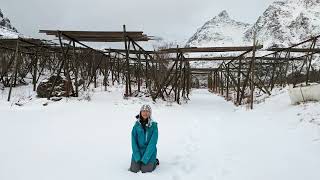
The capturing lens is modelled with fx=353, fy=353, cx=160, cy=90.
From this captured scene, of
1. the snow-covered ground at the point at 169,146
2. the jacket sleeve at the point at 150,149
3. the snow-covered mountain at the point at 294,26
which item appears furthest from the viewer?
the snow-covered mountain at the point at 294,26

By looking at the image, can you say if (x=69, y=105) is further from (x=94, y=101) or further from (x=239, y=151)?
(x=239, y=151)

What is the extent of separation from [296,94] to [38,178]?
909 cm

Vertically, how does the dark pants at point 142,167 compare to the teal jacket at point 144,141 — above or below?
below

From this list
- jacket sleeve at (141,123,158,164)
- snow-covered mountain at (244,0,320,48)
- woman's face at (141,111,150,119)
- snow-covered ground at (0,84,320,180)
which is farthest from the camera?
snow-covered mountain at (244,0,320,48)

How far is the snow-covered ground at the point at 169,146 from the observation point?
545 centimetres

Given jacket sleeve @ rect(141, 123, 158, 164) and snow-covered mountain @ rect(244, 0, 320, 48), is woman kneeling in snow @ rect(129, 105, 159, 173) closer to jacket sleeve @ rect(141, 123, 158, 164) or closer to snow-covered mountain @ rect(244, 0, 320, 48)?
jacket sleeve @ rect(141, 123, 158, 164)

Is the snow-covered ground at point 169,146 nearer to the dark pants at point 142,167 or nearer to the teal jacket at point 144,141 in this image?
the dark pants at point 142,167

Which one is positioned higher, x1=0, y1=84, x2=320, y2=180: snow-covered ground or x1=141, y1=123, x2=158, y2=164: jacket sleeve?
x1=141, y1=123, x2=158, y2=164: jacket sleeve

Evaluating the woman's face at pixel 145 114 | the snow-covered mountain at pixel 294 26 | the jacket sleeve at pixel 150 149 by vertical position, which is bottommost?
the jacket sleeve at pixel 150 149

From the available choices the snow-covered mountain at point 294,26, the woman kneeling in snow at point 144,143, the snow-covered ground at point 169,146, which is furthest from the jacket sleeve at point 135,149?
the snow-covered mountain at point 294,26

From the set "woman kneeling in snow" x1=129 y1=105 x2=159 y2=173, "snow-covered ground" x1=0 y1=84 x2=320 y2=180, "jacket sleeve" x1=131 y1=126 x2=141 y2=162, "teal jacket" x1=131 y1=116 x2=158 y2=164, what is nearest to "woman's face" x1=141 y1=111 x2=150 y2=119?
"woman kneeling in snow" x1=129 y1=105 x2=159 y2=173

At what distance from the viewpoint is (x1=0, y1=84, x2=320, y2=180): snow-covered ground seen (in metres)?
5.45

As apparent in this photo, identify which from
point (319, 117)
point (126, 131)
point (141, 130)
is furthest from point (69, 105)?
point (319, 117)

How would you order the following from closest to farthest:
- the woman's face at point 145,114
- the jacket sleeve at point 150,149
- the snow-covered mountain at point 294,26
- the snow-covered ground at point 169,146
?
1. the snow-covered ground at point 169,146
2. the jacket sleeve at point 150,149
3. the woman's face at point 145,114
4. the snow-covered mountain at point 294,26
